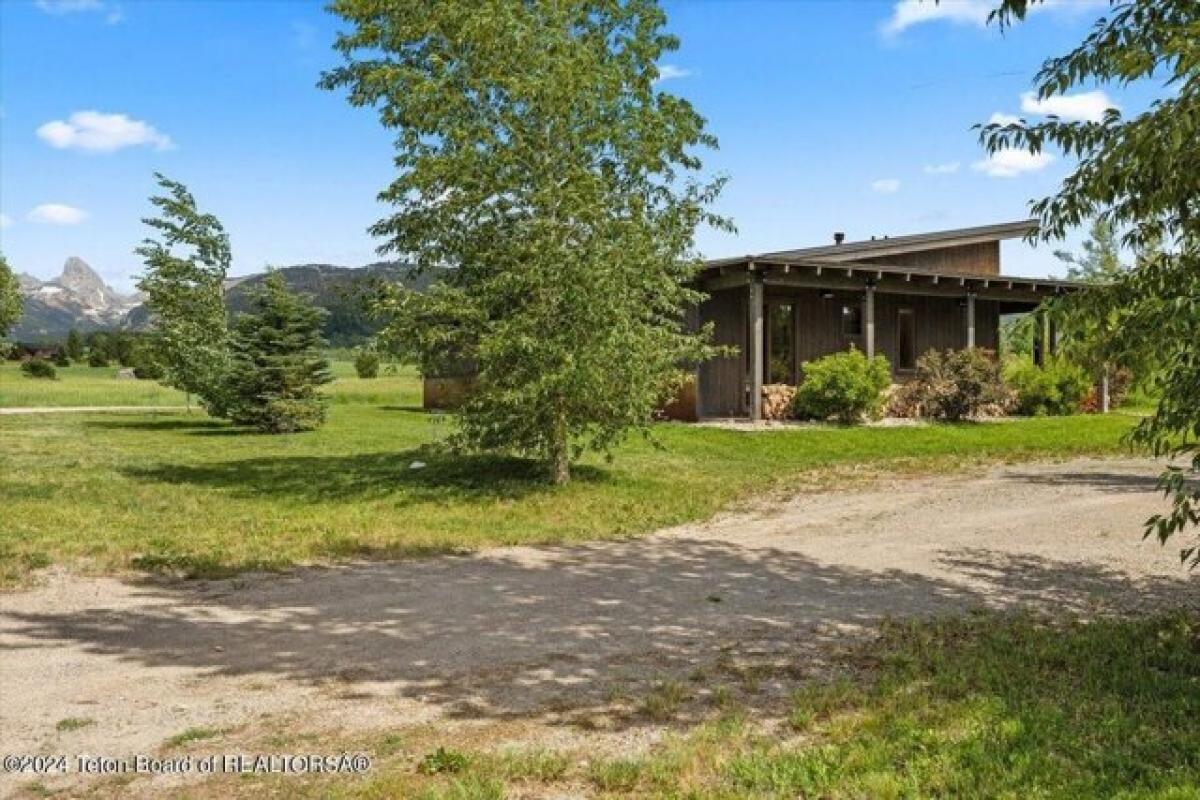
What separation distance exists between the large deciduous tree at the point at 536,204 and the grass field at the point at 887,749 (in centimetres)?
687

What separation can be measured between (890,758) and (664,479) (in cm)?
944

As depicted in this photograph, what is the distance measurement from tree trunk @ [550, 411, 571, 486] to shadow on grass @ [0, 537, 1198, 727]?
3.80 metres

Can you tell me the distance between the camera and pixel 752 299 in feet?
66.0

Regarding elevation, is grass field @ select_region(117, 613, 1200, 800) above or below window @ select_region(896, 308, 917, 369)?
below

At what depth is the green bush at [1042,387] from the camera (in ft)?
75.3

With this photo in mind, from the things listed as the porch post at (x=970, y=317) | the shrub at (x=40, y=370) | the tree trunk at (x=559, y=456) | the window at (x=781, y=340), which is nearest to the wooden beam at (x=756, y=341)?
the window at (x=781, y=340)

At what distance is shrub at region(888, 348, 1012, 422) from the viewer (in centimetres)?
2125

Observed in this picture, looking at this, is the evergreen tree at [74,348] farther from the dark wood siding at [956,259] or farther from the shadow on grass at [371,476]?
the dark wood siding at [956,259]

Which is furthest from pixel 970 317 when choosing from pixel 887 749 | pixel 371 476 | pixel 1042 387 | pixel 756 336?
pixel 887 749

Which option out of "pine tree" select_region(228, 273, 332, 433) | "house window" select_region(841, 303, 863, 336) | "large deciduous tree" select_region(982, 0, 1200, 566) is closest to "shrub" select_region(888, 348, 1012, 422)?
"house window" select_region(841, 303, 863, 336)

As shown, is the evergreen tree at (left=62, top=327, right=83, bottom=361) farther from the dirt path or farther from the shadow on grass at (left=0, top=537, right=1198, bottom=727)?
the shadow on grass at (left=0, top=537, right=1198, bottom=727)

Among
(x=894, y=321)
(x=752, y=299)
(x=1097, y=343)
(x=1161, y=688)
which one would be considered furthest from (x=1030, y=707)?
(x=894, y=321)

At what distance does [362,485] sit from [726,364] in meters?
12.0

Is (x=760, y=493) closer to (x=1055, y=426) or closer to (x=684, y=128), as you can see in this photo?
(x=684, y=128)
